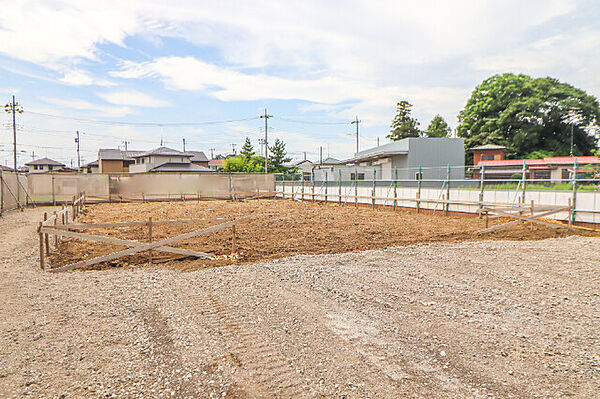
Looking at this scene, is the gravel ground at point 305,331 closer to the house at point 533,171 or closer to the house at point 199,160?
the house at point 533,171

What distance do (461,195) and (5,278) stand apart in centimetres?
1819

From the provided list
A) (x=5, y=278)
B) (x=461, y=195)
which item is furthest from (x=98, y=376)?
(x=461, y=195)

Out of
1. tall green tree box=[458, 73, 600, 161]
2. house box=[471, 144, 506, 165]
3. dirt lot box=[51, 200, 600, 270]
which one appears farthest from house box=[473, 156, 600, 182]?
tall green tree box=[458, 73, 600, 161]

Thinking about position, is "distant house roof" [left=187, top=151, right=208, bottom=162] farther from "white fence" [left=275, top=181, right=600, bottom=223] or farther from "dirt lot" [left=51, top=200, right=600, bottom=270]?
"dirt lot" [left=51, top=200, right=600, bottom=270]

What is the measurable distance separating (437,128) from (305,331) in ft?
233

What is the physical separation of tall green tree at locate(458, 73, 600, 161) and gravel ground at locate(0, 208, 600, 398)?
1812 inches

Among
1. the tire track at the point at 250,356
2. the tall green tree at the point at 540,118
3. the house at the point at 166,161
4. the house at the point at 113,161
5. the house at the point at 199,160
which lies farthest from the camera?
the house at the point at 199,160

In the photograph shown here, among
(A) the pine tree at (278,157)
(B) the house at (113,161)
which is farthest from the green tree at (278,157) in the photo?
(B) the house at (113,161)

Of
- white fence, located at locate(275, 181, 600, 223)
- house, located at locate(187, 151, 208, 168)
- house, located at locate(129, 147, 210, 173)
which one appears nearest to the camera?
white fence, located at locate(275, 181, 600, 223)

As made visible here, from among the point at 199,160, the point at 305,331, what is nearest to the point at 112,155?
the point at 199,160

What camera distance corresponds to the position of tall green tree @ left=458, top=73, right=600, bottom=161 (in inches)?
1892

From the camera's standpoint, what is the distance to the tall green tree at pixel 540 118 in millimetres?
48062

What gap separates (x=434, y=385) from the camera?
3660mm

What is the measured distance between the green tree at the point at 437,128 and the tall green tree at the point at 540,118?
16.4 m
